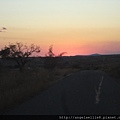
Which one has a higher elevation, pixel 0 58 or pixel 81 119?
pixel 81 119

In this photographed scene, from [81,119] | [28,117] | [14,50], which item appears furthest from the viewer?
[14,50]

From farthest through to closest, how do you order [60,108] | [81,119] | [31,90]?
[31,90], [60,108], [81,119]

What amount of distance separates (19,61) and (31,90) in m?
36.7

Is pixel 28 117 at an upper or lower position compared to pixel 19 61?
upper

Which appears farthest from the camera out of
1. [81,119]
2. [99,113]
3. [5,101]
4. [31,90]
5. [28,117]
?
[31,90]

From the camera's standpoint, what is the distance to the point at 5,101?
56.0ft

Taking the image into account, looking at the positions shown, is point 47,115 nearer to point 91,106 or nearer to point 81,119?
point 81,119

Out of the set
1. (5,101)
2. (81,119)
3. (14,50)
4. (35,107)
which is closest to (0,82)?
(5,101)

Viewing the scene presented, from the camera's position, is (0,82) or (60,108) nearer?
(60,108)

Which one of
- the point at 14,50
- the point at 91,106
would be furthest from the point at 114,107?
the point at 14,50

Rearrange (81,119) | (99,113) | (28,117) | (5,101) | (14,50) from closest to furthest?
(81,119) → (28,117) → (99,113) → (5,101) → (14,50)

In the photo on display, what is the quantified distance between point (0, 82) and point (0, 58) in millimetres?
35900

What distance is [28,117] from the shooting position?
12.7m

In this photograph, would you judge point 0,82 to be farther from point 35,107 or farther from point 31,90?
point 35,107
